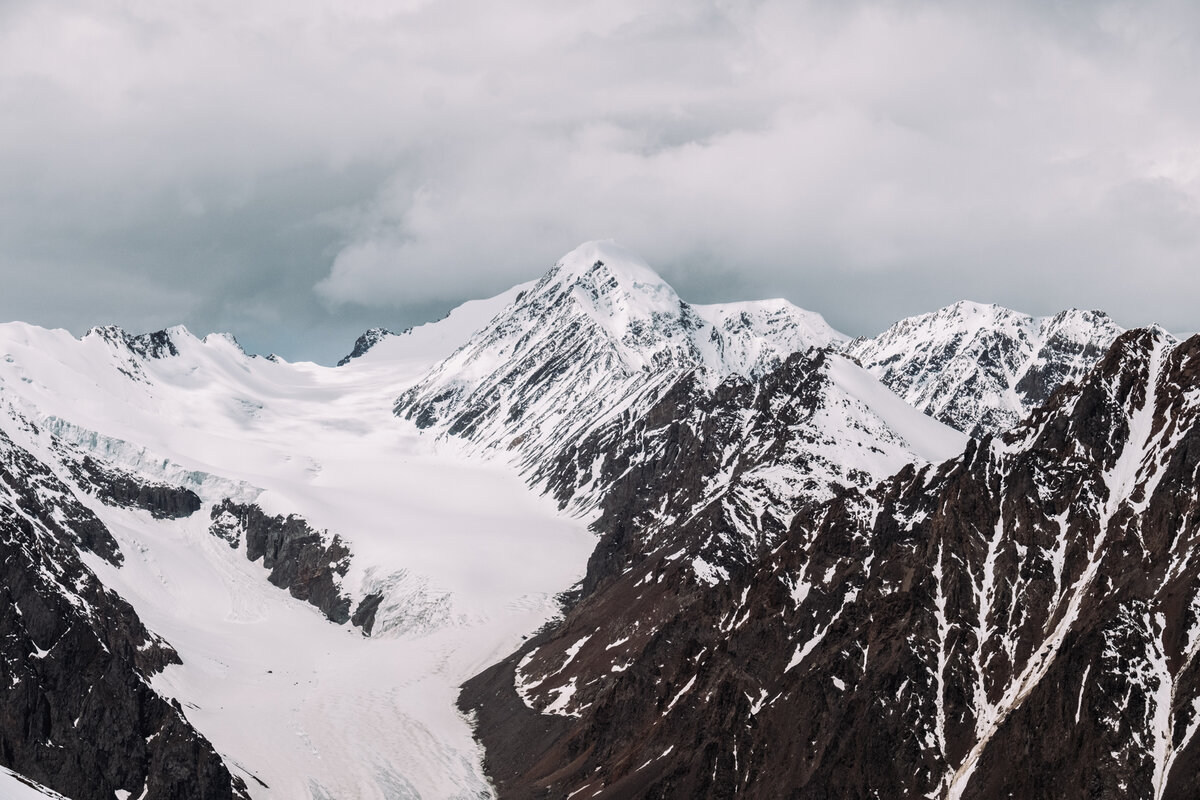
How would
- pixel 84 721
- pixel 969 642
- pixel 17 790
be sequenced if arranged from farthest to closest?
pixel 84 721, pixel 969 642, pixel 17 790

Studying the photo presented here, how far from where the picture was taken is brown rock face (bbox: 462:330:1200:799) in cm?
12406

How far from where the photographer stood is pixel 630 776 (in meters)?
164

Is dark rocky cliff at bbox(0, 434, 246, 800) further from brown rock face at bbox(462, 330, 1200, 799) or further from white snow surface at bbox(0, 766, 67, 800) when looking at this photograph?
white snow surface at bbox(0, 766, 67, 800)

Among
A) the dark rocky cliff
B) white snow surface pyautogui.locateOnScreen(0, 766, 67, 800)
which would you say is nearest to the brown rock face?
the dark rocky cliff

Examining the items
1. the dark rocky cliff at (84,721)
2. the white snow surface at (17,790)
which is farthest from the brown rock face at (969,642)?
the white snow surface at (17,790)

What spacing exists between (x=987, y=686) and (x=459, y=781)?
83.0 meters

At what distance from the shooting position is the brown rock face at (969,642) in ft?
407

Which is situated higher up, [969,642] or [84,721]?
[969,642]

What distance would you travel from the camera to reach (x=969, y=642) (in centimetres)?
14550

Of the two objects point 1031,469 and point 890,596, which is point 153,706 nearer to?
point 890,596

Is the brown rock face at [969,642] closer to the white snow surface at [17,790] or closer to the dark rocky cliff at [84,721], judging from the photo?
the dark rocky cliff at [84,721]

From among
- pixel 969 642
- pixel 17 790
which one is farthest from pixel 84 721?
pixel 969 642

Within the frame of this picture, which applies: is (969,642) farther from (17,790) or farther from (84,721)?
(84,721)

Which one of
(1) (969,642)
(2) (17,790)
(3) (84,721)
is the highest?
(1) (969,642)
